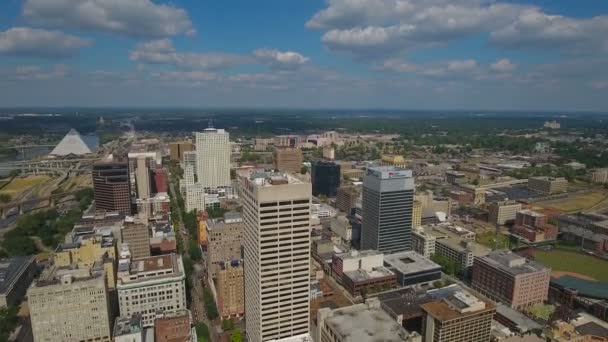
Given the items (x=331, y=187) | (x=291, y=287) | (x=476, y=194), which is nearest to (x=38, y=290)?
(x=291, y=287)

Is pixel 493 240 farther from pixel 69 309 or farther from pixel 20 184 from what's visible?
pixel 20 184

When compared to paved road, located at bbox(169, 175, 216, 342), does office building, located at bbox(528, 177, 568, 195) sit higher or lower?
higher

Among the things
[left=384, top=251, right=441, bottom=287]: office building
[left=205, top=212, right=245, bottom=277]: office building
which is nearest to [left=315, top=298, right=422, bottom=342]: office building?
[left=384, top=251, right=441, bottom=287]: office building

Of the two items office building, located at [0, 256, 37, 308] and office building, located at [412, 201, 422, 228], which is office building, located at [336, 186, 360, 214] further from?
office building, located at [0, 256, 37, 308]

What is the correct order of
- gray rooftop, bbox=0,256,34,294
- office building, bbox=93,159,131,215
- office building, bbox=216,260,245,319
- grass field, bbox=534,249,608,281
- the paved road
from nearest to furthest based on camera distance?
office building, bbox=216,260,245,319, the paved road, gray rooftop, bbox=0,256,34,294, grass field, bbox=534,249,608,281, office building, bbox=93,159,131,215

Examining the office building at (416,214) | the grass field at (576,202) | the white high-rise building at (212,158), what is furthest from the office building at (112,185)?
the grass field at (576,202)

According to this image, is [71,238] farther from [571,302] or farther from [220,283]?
[571,302]

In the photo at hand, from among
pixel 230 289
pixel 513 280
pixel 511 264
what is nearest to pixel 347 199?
pixel 511 264
